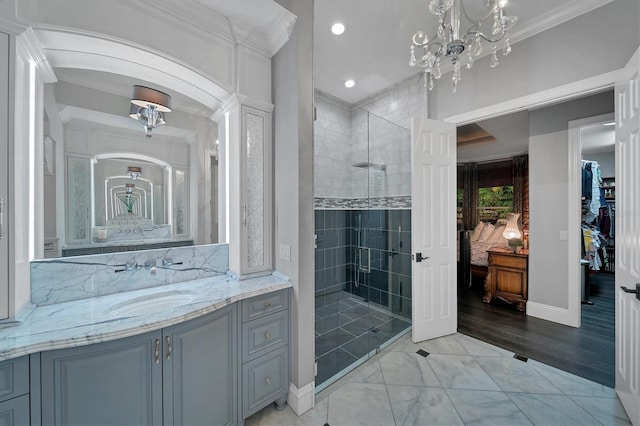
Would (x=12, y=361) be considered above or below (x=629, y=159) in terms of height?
below

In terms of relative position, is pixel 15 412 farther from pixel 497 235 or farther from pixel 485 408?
pixel 497 235

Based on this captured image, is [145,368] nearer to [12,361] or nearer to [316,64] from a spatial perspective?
[12,361]

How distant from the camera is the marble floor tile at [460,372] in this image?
1999mm

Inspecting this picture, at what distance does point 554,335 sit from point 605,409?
1127 mm

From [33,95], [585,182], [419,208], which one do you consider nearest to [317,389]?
[419,208]

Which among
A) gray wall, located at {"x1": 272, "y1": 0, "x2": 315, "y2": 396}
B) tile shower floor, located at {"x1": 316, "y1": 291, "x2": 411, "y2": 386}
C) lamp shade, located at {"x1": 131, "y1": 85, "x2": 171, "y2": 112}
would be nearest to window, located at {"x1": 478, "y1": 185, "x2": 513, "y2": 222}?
tile shower floor, located at {"x1": 316, "y1": 291, "x2": 411, "y2": 386}

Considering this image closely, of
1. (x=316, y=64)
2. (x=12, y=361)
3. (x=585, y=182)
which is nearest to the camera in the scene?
(x=12, y=361)

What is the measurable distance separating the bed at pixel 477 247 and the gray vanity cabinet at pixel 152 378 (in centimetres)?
433

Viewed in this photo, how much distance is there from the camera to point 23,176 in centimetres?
125

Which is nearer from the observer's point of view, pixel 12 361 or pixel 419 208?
pixel 12 361

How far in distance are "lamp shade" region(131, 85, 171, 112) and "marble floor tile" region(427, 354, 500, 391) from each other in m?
3.10

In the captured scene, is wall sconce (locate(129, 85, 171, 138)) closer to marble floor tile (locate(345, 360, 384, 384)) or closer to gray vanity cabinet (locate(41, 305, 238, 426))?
gray vanity cabinet (locate(41, 305, 238, 426))

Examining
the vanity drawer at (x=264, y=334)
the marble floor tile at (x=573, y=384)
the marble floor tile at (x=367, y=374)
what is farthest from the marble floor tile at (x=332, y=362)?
the marble floor tile at (x=573, y=384)

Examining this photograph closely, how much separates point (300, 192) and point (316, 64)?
2.03 m
